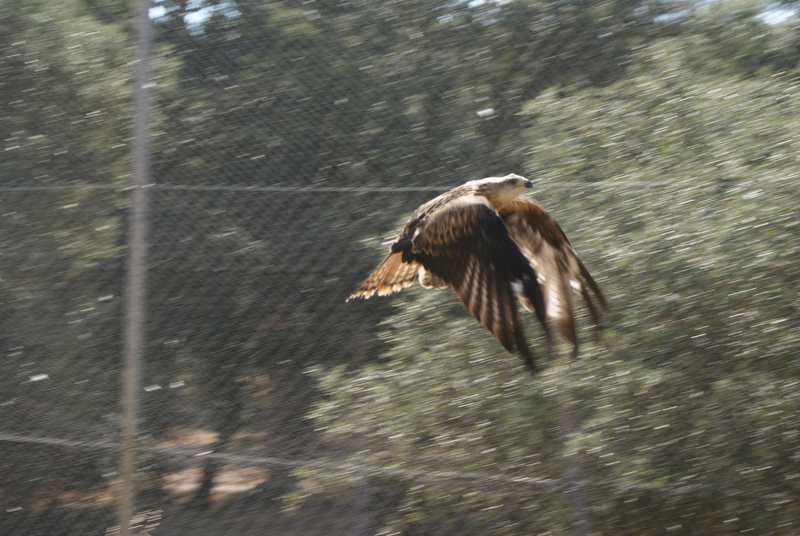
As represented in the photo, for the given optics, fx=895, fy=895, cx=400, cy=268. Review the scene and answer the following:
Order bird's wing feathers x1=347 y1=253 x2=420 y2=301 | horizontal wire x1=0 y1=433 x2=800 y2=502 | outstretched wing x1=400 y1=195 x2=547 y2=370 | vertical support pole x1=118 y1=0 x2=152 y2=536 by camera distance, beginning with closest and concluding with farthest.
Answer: outstretched wing x1=400 y1=195 x2=547 y2=370 < horizontal wire x1=0 y1=433 x2=800 y2=502 < bird's wing feathers x1=347 y1=253 x2=420 y2=301 < vertical support pole x1=118 y1=0 x2=152 y2=536

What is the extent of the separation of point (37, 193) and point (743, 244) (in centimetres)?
188

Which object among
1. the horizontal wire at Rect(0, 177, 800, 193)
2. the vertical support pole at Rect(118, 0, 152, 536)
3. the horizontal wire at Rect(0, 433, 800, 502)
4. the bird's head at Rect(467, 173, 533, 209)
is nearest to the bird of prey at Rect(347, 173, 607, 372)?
the bird's head at Rect(467, 173, 533, 209)

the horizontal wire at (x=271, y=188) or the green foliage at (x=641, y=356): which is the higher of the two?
the horizontal wire at (x=271, y=188)

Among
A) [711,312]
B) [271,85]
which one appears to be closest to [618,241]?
[711,312]

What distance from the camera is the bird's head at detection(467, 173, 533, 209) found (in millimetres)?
2088

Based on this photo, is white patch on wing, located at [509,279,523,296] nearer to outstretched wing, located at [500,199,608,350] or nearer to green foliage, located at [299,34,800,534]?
outstretched wing, located at [500,199,608,350]

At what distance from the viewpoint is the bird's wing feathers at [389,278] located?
2.23 metres

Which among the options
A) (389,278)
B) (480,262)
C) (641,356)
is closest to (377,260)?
(389,278)

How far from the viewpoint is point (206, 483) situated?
2346 mm

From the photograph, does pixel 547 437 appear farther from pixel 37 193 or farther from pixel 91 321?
pixel 37 193

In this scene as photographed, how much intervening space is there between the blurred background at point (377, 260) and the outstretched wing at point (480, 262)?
294 millimetres

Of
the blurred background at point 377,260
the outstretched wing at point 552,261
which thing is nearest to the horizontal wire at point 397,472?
the blurred background at point 377,260

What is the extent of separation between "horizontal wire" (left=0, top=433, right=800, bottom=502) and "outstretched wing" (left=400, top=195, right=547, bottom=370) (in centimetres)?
43

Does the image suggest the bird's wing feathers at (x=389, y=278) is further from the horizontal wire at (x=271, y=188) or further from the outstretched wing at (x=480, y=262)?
the horizontal wire at (x=271, y=188)
